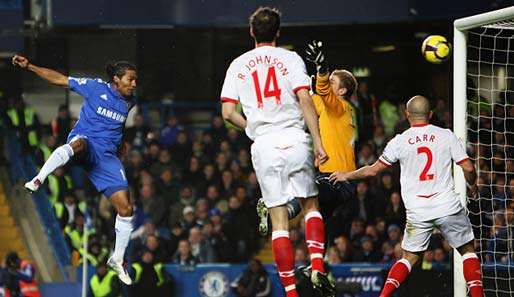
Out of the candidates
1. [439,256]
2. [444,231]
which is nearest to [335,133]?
[444,231]

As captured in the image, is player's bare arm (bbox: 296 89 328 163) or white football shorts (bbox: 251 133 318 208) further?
white football shorts (bbox: 251 133 318 208)

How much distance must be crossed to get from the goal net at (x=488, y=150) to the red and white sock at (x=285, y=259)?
3238 millimetres

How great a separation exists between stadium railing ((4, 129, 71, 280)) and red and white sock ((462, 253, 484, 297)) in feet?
33.0

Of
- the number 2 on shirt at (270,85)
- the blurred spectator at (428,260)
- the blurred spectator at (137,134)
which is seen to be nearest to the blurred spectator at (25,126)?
the blurred spectator at (137,134)

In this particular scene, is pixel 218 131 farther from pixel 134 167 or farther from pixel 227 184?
pixel 134 167

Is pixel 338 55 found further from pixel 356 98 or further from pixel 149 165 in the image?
pixel 149 165

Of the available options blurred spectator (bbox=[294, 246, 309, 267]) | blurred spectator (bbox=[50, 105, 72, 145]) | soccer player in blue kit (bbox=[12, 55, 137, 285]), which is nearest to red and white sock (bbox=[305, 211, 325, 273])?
soccer player in blue kit (bbox=[12, 55, 137, 285])

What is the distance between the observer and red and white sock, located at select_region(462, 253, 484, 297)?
1148 centimetres

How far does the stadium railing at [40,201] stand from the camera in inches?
817

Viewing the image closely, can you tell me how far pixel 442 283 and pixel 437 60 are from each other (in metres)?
4.68

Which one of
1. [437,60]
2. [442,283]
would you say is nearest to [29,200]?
[442,283]

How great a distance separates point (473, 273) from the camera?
11.5 m

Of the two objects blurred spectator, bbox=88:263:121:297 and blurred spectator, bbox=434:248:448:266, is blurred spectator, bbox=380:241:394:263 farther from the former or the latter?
blurred spectator, bbox=88:263:121:297

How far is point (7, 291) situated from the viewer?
1850cm
